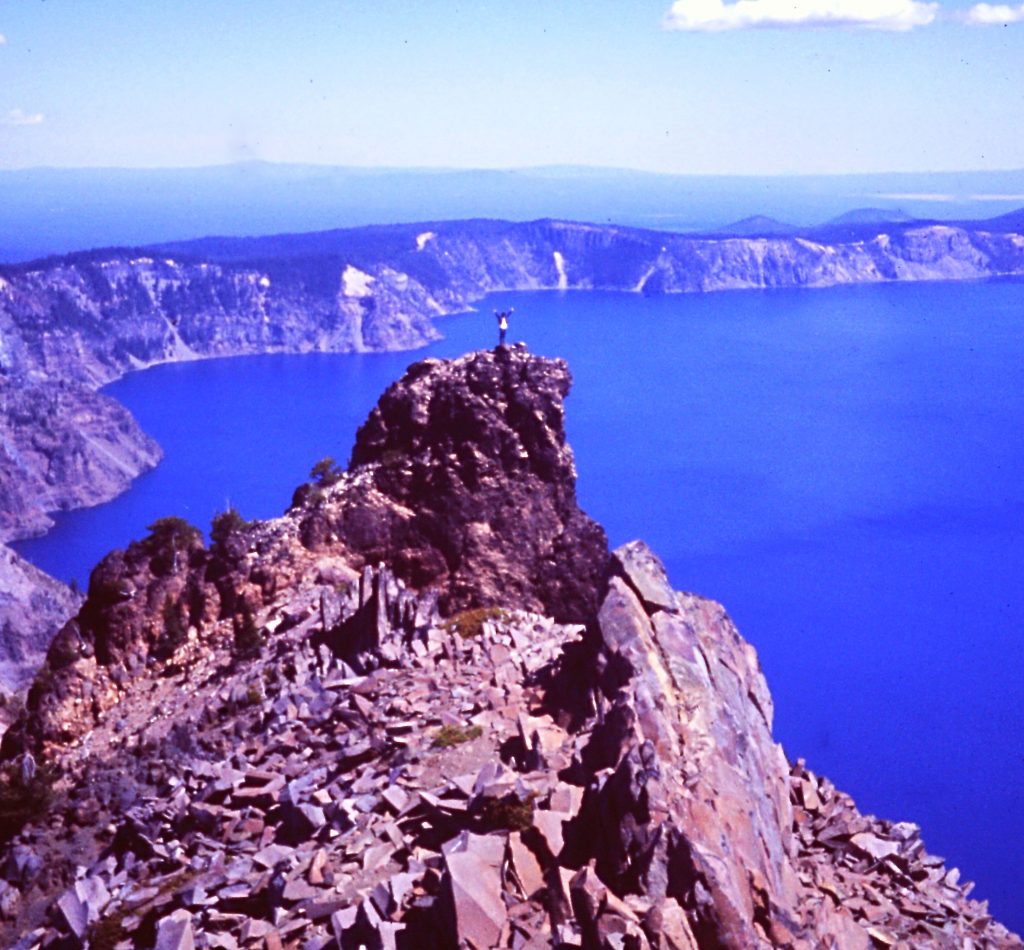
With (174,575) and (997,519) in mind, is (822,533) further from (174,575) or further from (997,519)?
(174,575)

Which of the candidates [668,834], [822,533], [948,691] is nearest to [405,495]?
[668,834]

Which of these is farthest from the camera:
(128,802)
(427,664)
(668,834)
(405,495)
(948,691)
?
(948,691)

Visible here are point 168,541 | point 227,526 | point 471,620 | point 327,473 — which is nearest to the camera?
point 471,620

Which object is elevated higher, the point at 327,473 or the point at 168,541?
the point at 327,473

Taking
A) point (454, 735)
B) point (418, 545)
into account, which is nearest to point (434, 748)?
point (454, 735)

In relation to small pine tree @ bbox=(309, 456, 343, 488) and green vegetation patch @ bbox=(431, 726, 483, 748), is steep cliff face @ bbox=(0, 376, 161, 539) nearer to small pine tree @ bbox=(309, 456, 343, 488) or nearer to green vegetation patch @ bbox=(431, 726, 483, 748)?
small pine tree @ bbox=(309, 456, 343, 488)

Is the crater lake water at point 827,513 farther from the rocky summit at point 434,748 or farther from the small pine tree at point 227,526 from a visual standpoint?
the small pine tree at point 227,526

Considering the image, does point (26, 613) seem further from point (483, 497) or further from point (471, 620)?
point (471, 620)
